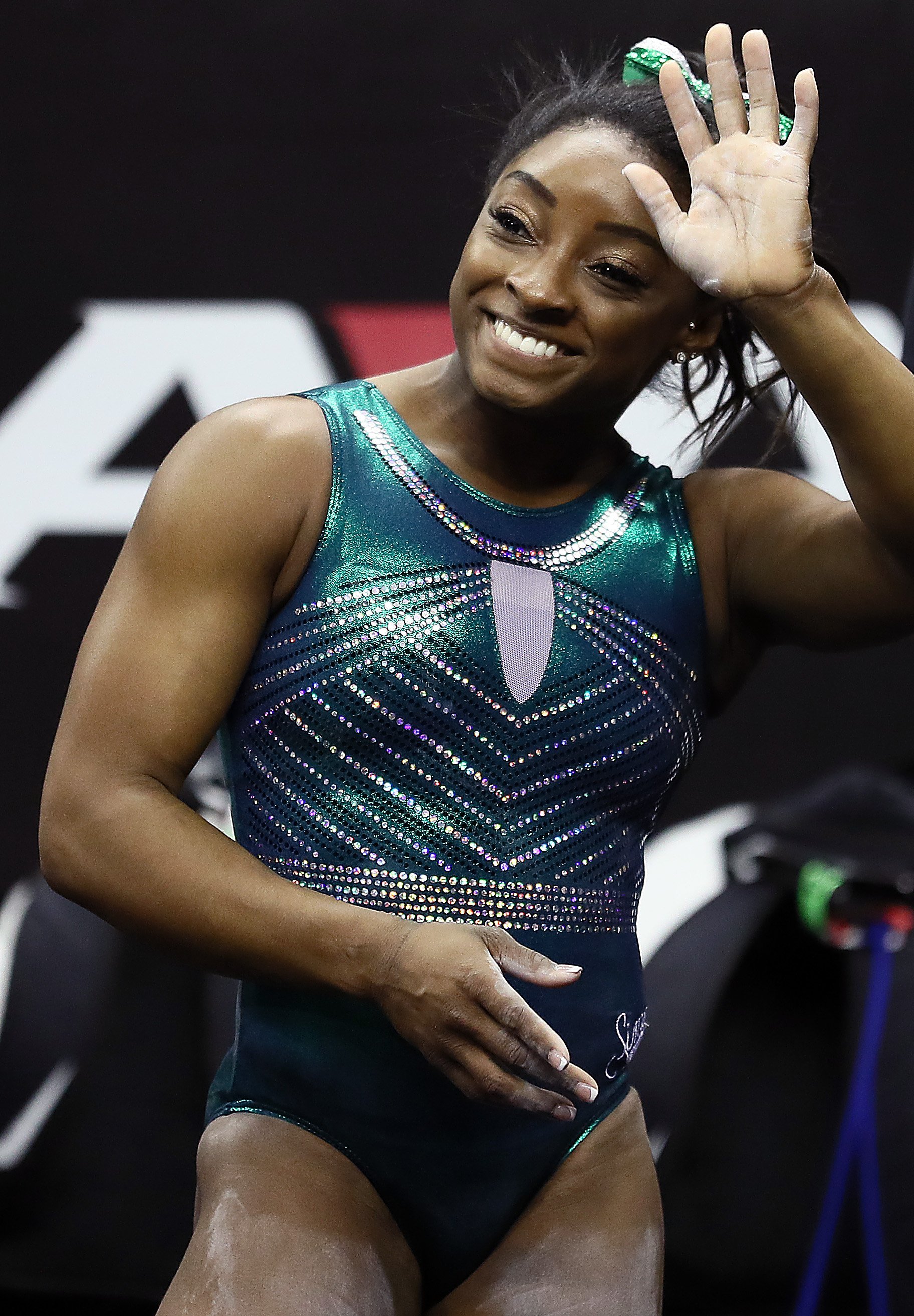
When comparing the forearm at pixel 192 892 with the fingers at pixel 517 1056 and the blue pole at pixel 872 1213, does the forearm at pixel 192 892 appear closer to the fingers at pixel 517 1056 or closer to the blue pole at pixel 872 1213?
the fingers at pixel 517 1056

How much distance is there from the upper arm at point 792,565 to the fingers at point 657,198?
0.91 feet

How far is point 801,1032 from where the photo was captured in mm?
2277

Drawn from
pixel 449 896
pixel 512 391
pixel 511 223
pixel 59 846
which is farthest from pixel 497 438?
pixel 59 846

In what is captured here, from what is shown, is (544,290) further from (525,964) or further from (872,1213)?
(872,1213)

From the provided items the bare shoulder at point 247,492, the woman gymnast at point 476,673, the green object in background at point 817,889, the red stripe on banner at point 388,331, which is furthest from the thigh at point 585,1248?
the red stripe on banner at point 388,331

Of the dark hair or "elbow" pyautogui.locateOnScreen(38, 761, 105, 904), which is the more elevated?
the dark hair

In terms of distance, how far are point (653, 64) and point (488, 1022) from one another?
2.90 ft

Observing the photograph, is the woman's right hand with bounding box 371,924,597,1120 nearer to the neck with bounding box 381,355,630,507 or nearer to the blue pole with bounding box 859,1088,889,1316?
the neck with bounding box 381,355,630,507

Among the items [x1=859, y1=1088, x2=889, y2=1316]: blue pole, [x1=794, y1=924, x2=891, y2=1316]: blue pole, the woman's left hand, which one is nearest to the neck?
the woman's left hand

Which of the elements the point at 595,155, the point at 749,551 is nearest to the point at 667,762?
the point at 749,551

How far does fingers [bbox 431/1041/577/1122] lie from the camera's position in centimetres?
106

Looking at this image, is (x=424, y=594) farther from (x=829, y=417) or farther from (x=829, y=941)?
(x=829, y=941)

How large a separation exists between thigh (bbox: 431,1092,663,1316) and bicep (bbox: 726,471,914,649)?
1.56ft

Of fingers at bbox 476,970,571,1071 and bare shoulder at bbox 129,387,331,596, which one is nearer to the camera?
fingers at bbox 476,970,571,1071
